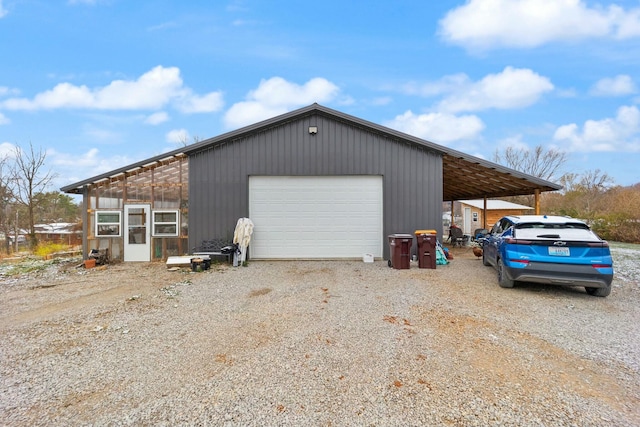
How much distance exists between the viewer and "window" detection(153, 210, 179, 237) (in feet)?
32.2

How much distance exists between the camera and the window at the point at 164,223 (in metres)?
9.83

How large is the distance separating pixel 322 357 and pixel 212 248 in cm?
712

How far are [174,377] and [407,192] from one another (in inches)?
331

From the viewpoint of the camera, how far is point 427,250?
8.38 m

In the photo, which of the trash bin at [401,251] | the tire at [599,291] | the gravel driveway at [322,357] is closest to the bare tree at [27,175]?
the gravel driveway at [322,357]

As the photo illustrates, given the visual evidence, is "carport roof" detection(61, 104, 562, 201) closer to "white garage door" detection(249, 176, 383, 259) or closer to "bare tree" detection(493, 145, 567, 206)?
"white garage door" detection(249, 176, 383, 259)

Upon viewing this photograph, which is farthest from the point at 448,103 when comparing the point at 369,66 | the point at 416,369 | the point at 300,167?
the point at 416,369

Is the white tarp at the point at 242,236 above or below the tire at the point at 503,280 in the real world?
above

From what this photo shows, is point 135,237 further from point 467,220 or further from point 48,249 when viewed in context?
point 467,220

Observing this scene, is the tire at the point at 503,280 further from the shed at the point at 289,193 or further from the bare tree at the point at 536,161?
the bare tree at the point at 536,161

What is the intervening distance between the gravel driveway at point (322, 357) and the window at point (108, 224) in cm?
403

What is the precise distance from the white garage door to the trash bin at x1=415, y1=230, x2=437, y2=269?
1623mm

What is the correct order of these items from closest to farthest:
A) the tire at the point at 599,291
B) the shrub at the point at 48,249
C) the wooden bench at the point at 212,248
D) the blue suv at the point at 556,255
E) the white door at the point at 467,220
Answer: the blue suv at the point at 556,255
the tire at the point at 599,291
the wooden bench at the point at 212,248
the shrub at the point at 48,249
the white door at the point at 467,220

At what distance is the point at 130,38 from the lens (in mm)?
10430
